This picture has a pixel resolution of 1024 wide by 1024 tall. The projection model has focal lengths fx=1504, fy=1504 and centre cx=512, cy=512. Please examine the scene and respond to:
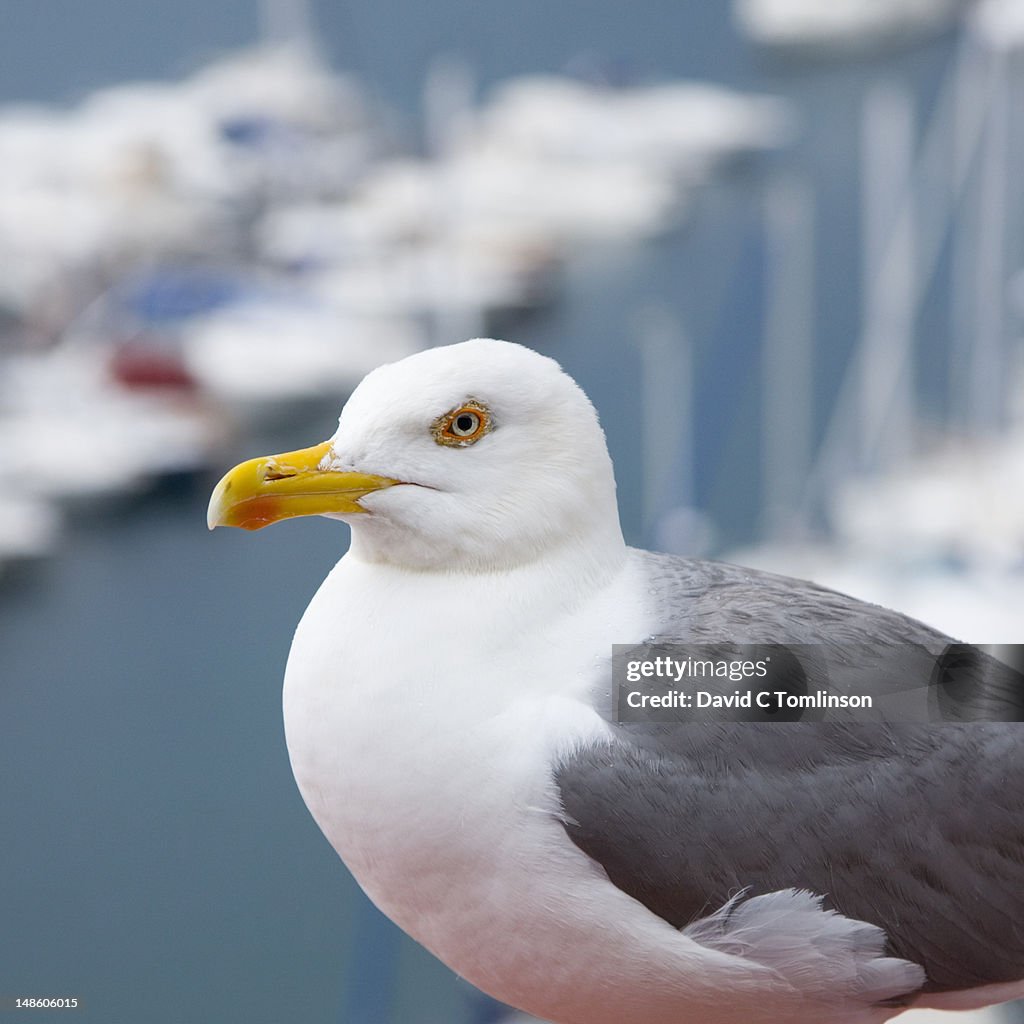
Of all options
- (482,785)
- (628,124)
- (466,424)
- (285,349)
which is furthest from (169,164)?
(482,785)

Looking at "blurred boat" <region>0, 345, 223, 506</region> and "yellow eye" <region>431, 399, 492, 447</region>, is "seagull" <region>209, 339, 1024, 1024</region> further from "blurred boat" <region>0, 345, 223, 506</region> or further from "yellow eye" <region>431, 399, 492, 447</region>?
"blurred boat" <region>0, 345, 223, 506</region>

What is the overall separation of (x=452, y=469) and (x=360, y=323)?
1859mm

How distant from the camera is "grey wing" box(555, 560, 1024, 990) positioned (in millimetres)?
934

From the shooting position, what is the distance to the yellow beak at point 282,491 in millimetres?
928

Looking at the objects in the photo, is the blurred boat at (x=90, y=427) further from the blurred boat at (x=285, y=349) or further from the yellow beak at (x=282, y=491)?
the yellow beak at (x=282, y=491)

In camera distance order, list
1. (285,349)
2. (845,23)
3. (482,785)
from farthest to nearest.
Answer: (845,23) → (285,349) → (482,785)

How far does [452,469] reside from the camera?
0.96 metres

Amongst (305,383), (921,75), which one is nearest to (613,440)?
(305,383)

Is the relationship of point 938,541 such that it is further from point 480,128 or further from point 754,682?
point 754,682

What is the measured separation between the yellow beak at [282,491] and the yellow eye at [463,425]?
0.05 metres

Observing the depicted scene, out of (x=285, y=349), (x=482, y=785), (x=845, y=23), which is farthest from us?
(x=845, y=23)

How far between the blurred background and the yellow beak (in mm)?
1819

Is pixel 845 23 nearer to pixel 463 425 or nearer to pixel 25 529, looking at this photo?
pixel 25 529

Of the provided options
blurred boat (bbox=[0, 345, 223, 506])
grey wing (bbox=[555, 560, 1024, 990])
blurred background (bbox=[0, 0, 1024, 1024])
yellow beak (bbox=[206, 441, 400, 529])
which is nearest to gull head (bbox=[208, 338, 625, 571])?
yellow beak (bbox=[206, 441, 400, 529])
